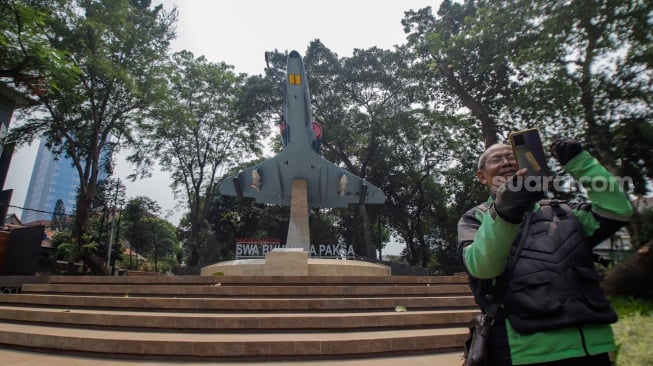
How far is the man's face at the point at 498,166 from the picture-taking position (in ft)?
5.99

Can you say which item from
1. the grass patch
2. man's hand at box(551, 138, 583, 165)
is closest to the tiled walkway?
the grass patch

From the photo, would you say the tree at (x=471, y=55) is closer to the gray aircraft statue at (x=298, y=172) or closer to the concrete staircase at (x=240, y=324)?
the gray aircraft statue at (x=298, y=172)

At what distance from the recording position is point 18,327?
625 cm

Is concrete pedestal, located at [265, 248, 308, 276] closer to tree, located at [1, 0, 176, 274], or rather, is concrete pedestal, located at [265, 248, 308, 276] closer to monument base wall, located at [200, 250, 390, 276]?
monument base wall, located at [200, 250, 390, 276]

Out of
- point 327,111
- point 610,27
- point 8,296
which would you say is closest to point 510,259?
point 8,296

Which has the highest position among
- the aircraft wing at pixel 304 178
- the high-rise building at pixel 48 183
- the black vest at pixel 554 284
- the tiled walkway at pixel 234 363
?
the high-rise building at pixel 48 183

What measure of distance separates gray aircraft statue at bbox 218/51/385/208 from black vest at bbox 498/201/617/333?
16.6 meters

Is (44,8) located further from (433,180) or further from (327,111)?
(433,180)

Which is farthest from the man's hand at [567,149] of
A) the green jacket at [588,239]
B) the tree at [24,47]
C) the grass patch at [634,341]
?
the tree at [24,47]

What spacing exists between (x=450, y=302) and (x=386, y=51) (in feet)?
86.7

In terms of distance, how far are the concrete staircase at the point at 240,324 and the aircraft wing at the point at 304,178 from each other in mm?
11307

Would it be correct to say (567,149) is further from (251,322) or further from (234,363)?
(251,322)

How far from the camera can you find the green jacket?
4.70 ft

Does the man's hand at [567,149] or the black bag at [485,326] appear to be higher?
the man's hand at [567,149]
